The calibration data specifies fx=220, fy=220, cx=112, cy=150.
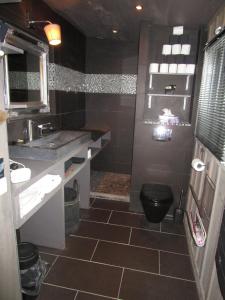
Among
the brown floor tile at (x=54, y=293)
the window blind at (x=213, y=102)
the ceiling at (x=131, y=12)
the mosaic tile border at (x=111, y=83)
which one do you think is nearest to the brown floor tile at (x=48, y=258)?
the brown floor tile at (x=54, y=293)

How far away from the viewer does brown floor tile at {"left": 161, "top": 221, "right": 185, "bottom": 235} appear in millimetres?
2523

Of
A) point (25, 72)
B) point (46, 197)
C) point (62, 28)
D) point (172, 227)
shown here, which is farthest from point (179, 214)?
point (62, 28)

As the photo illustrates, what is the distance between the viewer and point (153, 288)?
177 cm

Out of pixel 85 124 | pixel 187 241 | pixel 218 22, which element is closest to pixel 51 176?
pixel 187 241

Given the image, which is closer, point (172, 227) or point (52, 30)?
point (52, 30)

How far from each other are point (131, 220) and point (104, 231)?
40 cm

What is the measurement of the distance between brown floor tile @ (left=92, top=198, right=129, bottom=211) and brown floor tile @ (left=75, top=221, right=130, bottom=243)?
40cm

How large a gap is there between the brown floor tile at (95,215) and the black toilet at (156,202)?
56cm

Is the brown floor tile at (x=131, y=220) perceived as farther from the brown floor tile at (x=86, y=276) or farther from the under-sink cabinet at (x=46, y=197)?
the brown floor tile at (x=86, y=276)

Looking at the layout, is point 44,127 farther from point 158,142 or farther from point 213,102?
point 213,102

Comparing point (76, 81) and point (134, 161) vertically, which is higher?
point (76, 81)

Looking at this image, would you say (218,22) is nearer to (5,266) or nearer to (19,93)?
(19,93)

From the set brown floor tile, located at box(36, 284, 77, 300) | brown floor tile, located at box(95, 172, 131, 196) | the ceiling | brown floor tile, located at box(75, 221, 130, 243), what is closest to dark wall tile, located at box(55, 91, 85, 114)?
the ceiling

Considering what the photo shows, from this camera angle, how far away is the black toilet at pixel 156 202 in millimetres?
2357
